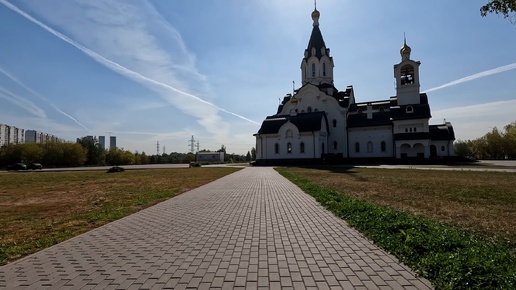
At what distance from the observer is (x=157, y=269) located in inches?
165

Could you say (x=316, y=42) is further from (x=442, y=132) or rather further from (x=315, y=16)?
(x=442, y=132)

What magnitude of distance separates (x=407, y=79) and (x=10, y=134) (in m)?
114

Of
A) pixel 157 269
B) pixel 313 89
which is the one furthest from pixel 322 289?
pixel 313 89

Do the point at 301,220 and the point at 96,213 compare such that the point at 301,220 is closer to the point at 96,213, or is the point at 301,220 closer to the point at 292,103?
the point at 96,213

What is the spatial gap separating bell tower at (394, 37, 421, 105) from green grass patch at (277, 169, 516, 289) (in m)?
Answer: 47.1

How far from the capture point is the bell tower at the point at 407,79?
157 feet

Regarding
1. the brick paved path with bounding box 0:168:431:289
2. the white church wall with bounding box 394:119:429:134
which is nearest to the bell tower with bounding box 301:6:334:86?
the white church wall with bounding box 394:119:429:134

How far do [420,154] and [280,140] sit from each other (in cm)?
2059

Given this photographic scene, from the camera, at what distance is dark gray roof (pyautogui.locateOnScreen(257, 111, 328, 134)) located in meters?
45.2

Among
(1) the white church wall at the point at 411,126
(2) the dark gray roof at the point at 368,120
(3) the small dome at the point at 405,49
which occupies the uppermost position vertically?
(3) the small dome at the point at 405,49

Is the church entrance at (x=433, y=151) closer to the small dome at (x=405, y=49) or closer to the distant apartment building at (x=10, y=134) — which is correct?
the small dome at (x=405, y=49)

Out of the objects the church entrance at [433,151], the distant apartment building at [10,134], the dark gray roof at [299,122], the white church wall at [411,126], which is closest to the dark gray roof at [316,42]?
the dark gray roof at [299,122]

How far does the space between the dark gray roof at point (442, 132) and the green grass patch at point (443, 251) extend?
4636 centimetres

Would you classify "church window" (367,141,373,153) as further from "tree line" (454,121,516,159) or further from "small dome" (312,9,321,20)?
"tree line" (454,121,516,159)
